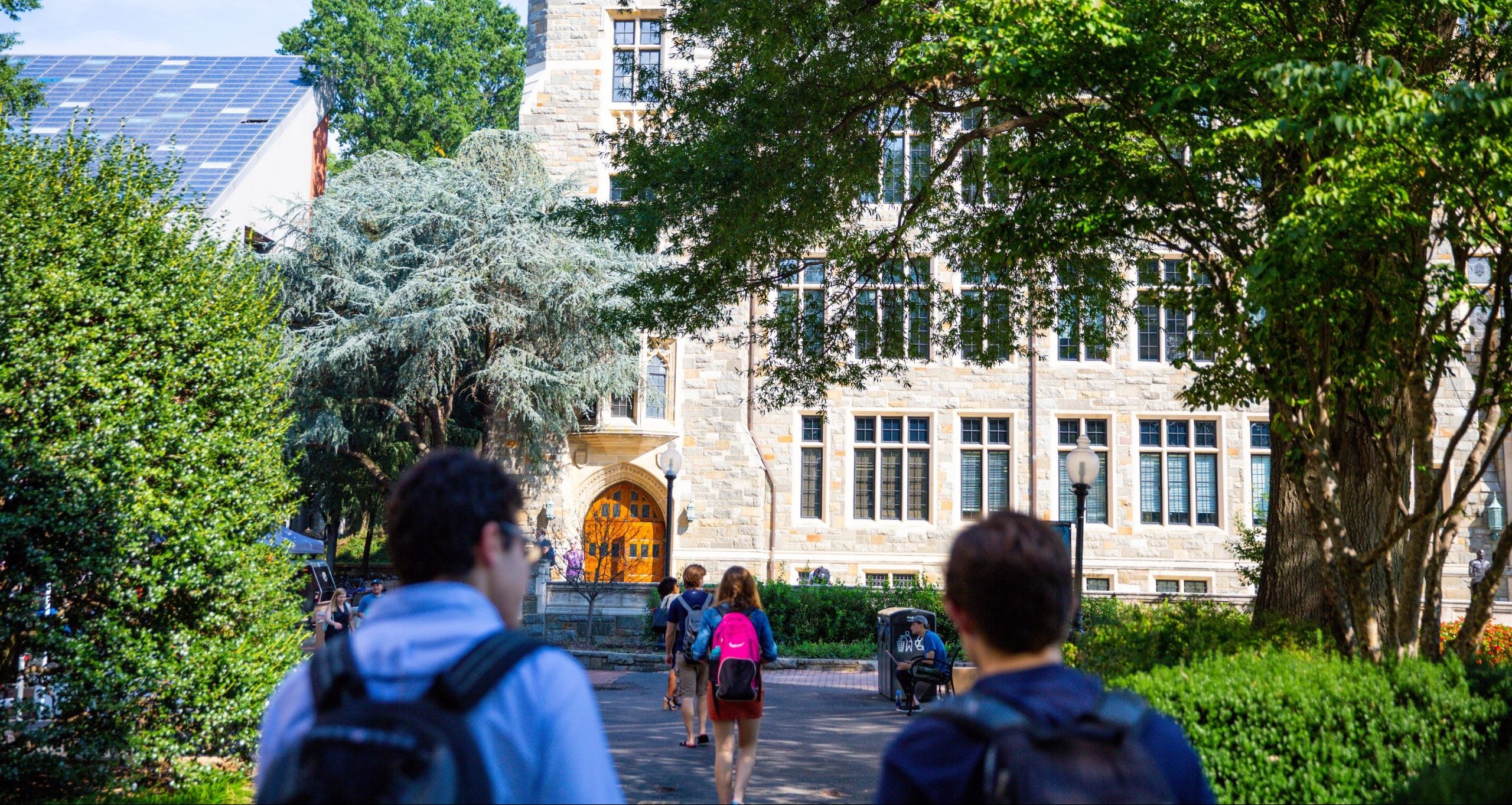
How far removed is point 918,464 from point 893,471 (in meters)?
0.58

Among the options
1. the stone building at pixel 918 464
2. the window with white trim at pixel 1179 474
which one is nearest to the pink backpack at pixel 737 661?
the stone building at pixel 918 464

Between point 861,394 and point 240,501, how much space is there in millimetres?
18587

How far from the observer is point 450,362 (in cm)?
2189

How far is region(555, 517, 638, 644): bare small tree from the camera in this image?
22.0m

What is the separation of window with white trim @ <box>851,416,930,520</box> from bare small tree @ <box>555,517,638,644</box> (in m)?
5.04

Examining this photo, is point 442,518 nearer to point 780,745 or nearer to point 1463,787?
point 1463,787

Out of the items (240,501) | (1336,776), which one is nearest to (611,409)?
(240,501)

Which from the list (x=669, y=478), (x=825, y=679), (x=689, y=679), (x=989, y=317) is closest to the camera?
(x=689, y=679)

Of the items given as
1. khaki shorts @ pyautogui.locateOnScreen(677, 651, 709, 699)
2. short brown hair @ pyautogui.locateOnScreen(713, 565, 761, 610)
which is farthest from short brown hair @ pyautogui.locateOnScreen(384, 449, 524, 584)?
khaki shorts @ pyautogui.locateOnScreen(677, 651, 709, 699)

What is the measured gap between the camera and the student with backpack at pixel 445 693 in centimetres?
156

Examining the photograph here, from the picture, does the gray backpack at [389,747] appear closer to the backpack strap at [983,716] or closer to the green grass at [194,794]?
the backpack strap at [983,716]

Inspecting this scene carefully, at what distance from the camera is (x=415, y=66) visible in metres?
38.6

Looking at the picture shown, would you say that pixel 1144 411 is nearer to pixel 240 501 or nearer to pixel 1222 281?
pixel 1222 281

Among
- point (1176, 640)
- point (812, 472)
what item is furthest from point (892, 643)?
point (812, 472)
